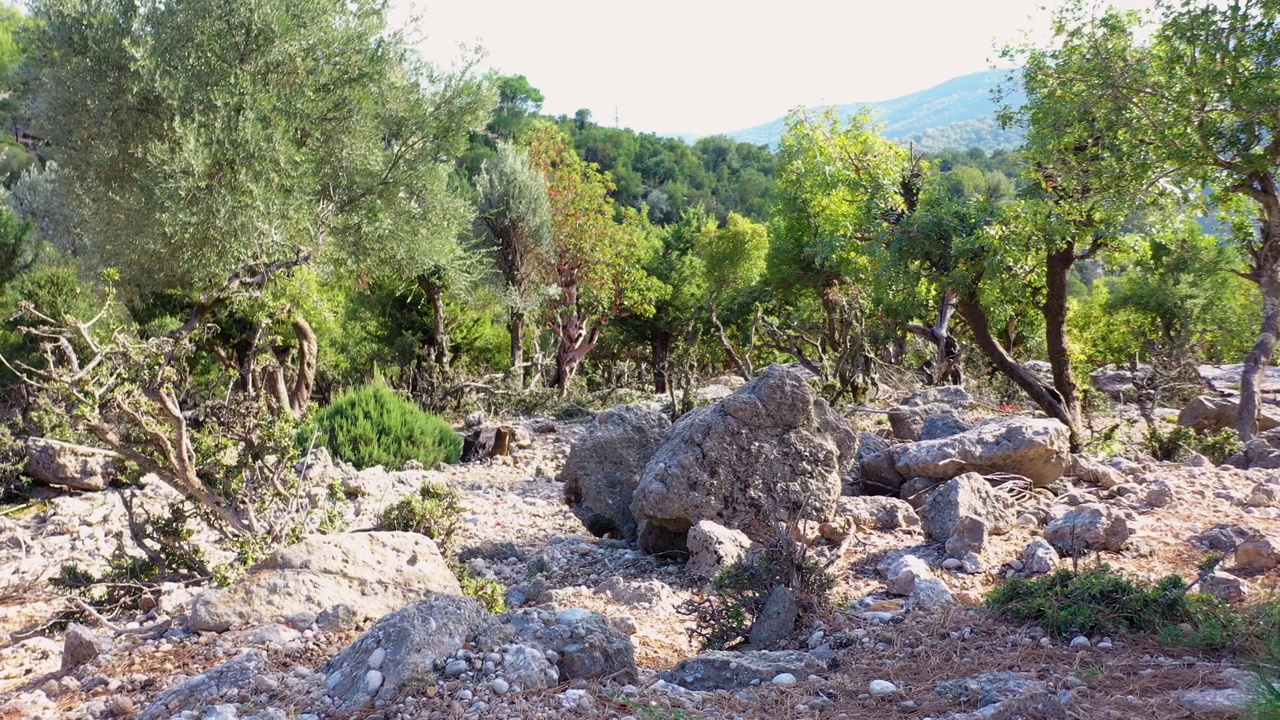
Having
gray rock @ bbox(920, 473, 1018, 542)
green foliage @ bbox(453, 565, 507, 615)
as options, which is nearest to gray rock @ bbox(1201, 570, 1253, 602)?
gray rock @ bbox(920, 473, 1018, 542)

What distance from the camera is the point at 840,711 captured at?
2822 mm

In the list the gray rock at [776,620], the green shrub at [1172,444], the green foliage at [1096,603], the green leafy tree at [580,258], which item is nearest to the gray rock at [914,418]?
the green shrub at [1172,444]

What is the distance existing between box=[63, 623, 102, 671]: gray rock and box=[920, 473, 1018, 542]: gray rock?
4.12m

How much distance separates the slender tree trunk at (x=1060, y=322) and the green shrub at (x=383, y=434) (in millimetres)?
6238

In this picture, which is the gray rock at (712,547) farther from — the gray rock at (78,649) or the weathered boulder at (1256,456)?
the weathered boulder at (1256,456)

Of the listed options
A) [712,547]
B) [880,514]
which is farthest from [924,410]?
[712,547]

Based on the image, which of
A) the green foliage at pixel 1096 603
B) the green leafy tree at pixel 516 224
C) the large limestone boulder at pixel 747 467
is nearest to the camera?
the green foliage at pixel 1096 603

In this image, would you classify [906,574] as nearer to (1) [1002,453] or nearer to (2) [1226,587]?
(2) [1226,587]

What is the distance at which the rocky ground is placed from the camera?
2.88 metres

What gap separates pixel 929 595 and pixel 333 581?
106 inches

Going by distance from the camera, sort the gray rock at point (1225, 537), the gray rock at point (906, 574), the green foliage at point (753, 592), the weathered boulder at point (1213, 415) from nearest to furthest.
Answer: the green foliage at point (753, 592), the gray rock at point (906, 574), the gray rock at point (1225, 537), the weathered boulder at point (1213, 415)

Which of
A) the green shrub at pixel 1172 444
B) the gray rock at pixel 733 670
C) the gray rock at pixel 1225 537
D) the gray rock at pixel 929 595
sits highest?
the gray rock at pixel 733 670

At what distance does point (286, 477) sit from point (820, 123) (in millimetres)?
12296

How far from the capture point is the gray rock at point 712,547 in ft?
16.3
